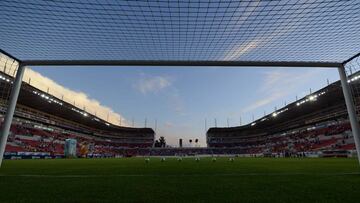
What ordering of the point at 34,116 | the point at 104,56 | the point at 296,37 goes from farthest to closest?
the point at 34,116, the point at 104,56, the point at 296,37

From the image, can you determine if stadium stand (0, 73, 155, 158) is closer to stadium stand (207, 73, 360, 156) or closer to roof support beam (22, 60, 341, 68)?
roof support beam (22, 60, 341, 68)

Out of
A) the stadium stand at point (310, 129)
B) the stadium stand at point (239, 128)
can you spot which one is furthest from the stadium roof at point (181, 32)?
the stadium stand at point (310, 129)

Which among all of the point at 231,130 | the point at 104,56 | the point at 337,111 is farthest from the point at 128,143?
the point at 104,56

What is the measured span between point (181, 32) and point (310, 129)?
61.1 metres

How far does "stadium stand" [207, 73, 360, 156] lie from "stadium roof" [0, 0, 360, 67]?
36.2 meters

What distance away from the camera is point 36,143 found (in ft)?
160

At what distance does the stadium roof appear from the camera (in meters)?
5.96

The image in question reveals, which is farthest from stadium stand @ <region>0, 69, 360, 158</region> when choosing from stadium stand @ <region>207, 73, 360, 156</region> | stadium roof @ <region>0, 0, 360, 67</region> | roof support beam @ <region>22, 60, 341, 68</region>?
stadium roof @ <region>0, 0, 360, 67</region>

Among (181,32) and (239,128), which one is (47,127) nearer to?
(181,32)

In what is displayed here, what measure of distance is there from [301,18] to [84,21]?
20.9 feet

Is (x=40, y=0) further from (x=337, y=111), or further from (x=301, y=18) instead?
(x=337, y=111)

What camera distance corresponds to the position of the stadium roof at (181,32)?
19.6 feet

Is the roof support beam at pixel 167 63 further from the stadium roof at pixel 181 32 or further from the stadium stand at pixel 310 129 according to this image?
the stadium stand at pixel 310 129

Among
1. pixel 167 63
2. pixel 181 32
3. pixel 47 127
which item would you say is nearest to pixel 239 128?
pixel 47 127
